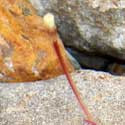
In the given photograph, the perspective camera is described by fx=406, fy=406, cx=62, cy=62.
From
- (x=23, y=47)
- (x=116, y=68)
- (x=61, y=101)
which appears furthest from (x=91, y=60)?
(x=61, y=101)

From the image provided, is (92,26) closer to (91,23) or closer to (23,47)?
(91,23)

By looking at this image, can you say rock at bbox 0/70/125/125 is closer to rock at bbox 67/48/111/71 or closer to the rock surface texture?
the rock surface texture

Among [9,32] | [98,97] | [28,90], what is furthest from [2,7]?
[98,97]

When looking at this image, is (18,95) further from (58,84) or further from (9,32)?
(9,32)

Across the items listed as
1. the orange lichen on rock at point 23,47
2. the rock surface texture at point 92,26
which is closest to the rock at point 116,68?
the rock surface texture at point 92,26

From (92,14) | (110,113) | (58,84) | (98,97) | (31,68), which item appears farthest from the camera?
(92,14)

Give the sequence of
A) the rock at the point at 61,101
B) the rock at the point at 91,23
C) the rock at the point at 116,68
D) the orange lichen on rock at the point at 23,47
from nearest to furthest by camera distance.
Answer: the rock at the point at 61,101 → the orange lichen on rock at the point at 23,47 → the rock at the point at 91,23 → the rock at the point at 116,68

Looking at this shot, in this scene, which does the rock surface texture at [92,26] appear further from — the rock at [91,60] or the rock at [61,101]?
the rock at [61,101]

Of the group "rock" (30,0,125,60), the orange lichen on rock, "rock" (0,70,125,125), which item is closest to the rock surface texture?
"rock" (30,0,125,60)
